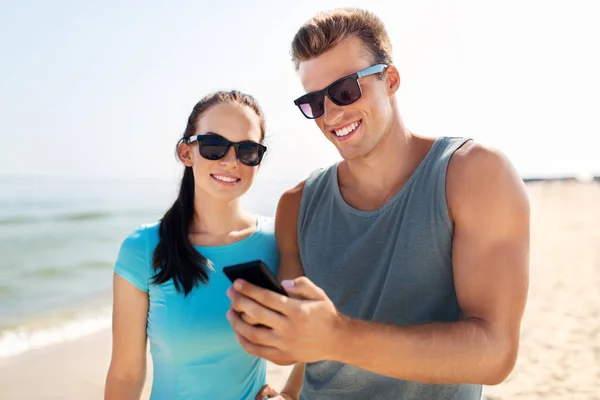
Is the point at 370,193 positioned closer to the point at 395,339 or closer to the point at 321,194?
the point at 321,194

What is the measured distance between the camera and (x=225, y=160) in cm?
307

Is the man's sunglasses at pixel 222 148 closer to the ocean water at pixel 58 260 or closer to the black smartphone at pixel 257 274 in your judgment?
the ocean water at pixel 58 260

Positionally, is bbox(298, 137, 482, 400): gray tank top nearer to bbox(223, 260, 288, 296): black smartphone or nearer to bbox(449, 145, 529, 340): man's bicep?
bbox(449, 145, 529, 340): man's bicep

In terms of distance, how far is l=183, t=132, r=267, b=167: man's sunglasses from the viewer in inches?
122

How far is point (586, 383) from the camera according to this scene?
22.1 ft

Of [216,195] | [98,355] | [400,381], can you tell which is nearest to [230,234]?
[216,195]

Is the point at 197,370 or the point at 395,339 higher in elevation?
the point at 395,339

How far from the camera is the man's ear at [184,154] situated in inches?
132

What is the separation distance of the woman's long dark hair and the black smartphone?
1299 millimetres

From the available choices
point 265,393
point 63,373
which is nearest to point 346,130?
point 265,393

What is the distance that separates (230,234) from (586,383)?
572 centimetres

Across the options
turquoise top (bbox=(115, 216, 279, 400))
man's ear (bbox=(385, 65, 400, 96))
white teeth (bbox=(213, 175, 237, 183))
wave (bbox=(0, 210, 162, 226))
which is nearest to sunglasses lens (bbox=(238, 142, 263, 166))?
white teeth (bbox=(213, 175, 237, 183))

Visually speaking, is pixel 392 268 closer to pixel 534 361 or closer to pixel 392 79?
pixel 392 79

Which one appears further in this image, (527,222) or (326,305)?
(527,222)
